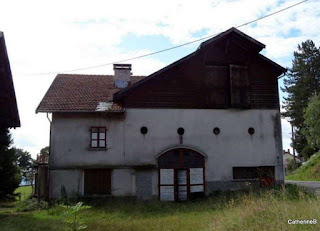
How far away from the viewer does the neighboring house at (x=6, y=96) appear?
10.5m

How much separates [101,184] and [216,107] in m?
7.61

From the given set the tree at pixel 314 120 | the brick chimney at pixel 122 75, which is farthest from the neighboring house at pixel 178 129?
the tree at pixel 314 120

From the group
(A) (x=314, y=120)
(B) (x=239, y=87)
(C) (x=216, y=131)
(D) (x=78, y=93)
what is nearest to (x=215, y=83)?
(B) (x=239, y=87)

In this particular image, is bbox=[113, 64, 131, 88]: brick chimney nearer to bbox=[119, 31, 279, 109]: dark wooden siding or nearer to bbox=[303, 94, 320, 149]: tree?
bbox=[119, 31, 279, 109]: dark wooden siding

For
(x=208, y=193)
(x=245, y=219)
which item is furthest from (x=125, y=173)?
(x=245, y=219)

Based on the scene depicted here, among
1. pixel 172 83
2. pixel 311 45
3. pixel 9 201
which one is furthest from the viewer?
pixel 311 45

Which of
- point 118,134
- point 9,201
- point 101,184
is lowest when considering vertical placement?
point 9,201

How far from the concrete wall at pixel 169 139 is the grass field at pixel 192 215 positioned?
78.1 inches

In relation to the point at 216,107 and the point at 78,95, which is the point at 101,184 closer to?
the point at 78,95

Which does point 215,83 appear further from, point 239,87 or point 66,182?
point 66,182

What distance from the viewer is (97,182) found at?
1753 cm

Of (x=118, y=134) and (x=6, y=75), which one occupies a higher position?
(x=6, y=75)

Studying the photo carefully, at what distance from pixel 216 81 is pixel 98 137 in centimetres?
736

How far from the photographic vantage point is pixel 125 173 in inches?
700
